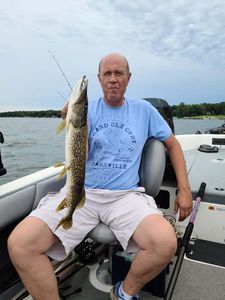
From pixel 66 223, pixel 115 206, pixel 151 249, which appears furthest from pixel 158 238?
pixel 66 223

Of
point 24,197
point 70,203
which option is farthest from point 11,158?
point 70,203

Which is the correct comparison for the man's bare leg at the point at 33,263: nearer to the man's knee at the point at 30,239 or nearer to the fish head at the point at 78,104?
the man's knee at the point at 30,239

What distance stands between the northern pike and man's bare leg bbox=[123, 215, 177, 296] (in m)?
0.46

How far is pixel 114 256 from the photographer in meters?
2.47

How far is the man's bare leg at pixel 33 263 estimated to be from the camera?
1866mm

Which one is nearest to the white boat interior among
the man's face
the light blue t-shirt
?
the light blue t-shirt

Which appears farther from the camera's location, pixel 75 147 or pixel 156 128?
pixel 156 128

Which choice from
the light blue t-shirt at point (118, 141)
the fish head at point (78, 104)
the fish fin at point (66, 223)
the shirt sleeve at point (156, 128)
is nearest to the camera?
the fish head at point (78, 104)

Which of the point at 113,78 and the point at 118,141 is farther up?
the point at 113,78

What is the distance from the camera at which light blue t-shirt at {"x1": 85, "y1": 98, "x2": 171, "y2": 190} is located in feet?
7.72

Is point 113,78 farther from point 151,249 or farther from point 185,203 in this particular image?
point 151,249

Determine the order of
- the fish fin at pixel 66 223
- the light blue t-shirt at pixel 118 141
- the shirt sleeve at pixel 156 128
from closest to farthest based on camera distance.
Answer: the fish fin at pixel 66 223 → the light blue t-shirt at pixel 118 141 → the shirt sleeve at pixel 156 128

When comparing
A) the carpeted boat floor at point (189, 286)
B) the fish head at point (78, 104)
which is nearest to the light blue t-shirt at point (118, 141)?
the fish head at point (78, 104)

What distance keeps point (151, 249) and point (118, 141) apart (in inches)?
34.0
